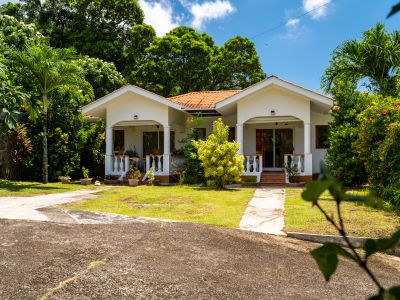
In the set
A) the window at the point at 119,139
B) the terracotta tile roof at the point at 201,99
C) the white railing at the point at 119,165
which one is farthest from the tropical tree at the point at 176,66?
the white railing at the point at 119,165

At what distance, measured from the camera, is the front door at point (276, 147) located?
1897 centimetres

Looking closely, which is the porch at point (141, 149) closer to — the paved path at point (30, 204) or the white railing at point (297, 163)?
the white railing at point (297, 163)

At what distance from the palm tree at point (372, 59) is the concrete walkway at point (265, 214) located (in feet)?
21.2

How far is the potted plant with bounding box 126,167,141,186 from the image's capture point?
16275 mm

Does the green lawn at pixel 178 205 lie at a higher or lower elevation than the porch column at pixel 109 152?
lower

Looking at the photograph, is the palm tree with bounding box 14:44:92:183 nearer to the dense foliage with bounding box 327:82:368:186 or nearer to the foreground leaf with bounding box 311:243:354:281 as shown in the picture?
the dense foliage with bounding box 327:82:368:186

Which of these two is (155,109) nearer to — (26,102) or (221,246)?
(26,102)

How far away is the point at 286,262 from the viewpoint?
559 centimetres

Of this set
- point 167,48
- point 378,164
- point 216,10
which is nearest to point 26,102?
point 378,164

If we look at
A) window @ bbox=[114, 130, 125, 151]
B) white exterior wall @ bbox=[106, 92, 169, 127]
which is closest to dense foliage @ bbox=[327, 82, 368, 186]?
white exterior wall @ bbox=[106, 92, 169, 127]

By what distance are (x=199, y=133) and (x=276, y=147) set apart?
3.73 m

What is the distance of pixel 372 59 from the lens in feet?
50.1

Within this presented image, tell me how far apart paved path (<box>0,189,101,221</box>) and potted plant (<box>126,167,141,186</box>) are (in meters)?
4.21

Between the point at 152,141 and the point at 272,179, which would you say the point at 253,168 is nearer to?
the point at 272,179
